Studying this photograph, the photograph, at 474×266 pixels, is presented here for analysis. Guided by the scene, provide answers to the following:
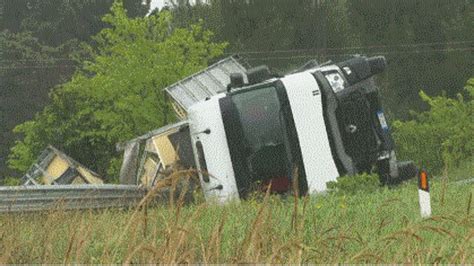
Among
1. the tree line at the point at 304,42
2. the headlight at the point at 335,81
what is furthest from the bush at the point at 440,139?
the tree line at the point at 304,42

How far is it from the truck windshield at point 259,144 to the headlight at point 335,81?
2.62 ft

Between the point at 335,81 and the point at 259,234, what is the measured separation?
39.4ft

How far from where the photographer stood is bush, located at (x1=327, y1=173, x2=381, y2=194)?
15.2m

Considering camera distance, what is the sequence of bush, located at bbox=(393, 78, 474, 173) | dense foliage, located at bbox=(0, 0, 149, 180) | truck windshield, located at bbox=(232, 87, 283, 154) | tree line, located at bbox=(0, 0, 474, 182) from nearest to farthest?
truck windshield, located at bbox=(232, 87, 283, 154) → bush, located at bbox=(393, 78, 474, 173) → tree line, located at bbox=(0, 0, 474, 182) → dense foliage, located at bbox=(0, 0, 149, 180)

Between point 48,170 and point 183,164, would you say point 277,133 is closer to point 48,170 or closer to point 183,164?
point 183,164

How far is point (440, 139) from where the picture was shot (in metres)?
30.5

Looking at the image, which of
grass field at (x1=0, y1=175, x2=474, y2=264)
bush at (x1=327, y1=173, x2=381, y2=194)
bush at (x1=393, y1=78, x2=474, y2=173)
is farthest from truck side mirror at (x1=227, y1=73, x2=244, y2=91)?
bush at (x1=393, y1=78, x2=474, y2=173)

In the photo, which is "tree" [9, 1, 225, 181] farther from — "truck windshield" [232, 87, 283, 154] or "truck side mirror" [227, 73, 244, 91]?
"truck windshield" [232, 87, 283, 154]

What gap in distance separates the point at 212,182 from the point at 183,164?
3.98 ft

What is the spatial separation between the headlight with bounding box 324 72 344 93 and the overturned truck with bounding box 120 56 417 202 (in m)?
0.01

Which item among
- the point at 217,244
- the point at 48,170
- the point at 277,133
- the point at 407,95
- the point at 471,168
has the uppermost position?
the point at 217,244

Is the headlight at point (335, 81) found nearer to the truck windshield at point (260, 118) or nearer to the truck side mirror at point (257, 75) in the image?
the truck windshield at point (260, 118)

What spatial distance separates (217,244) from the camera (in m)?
4.74

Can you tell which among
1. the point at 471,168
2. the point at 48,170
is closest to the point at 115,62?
the point at 48,170
